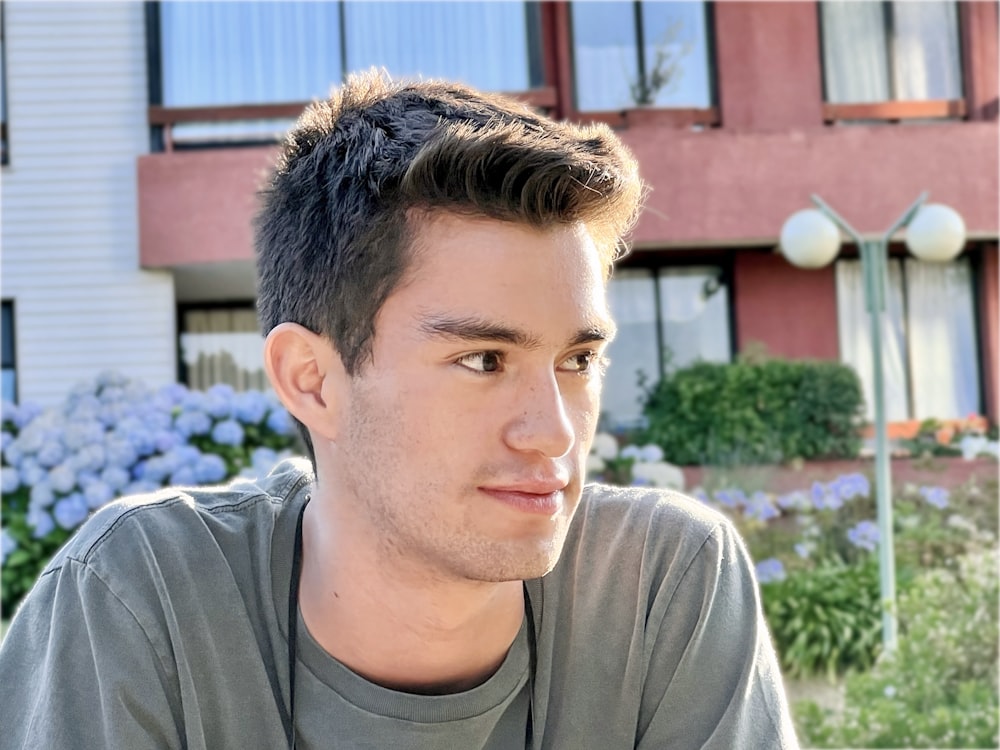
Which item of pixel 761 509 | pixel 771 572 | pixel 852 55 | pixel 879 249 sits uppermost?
pixel 852 55

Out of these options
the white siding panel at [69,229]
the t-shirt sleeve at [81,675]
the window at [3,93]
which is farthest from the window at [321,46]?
the t-shirt sleeve at [81,675]

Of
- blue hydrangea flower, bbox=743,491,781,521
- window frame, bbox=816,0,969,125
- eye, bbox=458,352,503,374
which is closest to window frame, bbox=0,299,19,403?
blue hydrangea flower, bbox=743,491,781,521

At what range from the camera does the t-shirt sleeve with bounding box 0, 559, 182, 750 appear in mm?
1807

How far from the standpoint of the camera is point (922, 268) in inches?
496

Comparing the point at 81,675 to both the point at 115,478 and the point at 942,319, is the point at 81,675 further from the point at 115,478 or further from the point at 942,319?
the point at 942,319

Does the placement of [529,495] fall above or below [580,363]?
below

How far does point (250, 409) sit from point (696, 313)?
6224 millimetres

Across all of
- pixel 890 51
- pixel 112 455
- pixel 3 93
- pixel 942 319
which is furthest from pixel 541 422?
pixel 942 319

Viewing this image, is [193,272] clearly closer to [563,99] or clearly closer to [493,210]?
[563,99]

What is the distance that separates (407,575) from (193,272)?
31.5 ft

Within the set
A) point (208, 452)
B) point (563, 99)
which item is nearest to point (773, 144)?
point (563, 99)

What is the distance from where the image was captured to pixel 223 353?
12320 mm

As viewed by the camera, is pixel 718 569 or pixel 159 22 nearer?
pixel 718 569

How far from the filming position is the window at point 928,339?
12.4 meters
